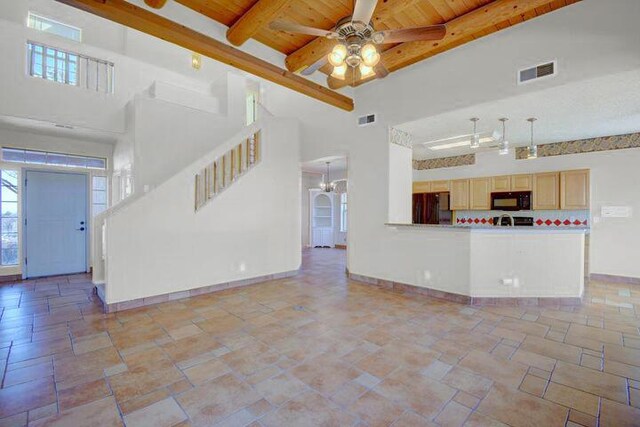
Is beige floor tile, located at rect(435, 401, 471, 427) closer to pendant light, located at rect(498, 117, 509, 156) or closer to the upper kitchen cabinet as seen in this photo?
pendant light, located at rect(498, 117, 509, 156)

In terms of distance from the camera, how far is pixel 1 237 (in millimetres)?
5246

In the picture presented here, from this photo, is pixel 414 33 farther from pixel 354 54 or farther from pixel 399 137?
pixel 399 137

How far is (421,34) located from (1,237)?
7.38 m

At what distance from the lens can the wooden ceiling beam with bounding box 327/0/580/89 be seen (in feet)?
10.0

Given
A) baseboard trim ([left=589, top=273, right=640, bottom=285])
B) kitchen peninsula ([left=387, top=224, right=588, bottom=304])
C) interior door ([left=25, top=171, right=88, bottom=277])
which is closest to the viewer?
kitchen peninsula ([left=387, top=224, right=588, bottom=304])

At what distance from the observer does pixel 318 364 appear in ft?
7.91

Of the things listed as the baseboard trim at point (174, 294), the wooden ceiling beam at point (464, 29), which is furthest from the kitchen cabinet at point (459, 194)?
the baseboard trim at point (174, 294)

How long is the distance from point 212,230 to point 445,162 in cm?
602

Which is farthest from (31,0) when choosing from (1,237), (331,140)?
(331,140)

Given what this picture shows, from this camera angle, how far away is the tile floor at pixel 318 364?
1.83 meters

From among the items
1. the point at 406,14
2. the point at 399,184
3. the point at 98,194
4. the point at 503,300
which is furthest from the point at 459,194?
the point at 98,194

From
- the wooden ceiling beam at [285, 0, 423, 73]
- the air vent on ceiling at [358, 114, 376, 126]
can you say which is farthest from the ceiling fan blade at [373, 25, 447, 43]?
the air vent on ceiling at [358, 114, 376, 126]

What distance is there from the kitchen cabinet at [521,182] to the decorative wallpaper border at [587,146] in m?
0.45

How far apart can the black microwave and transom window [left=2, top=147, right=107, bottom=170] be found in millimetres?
8656
